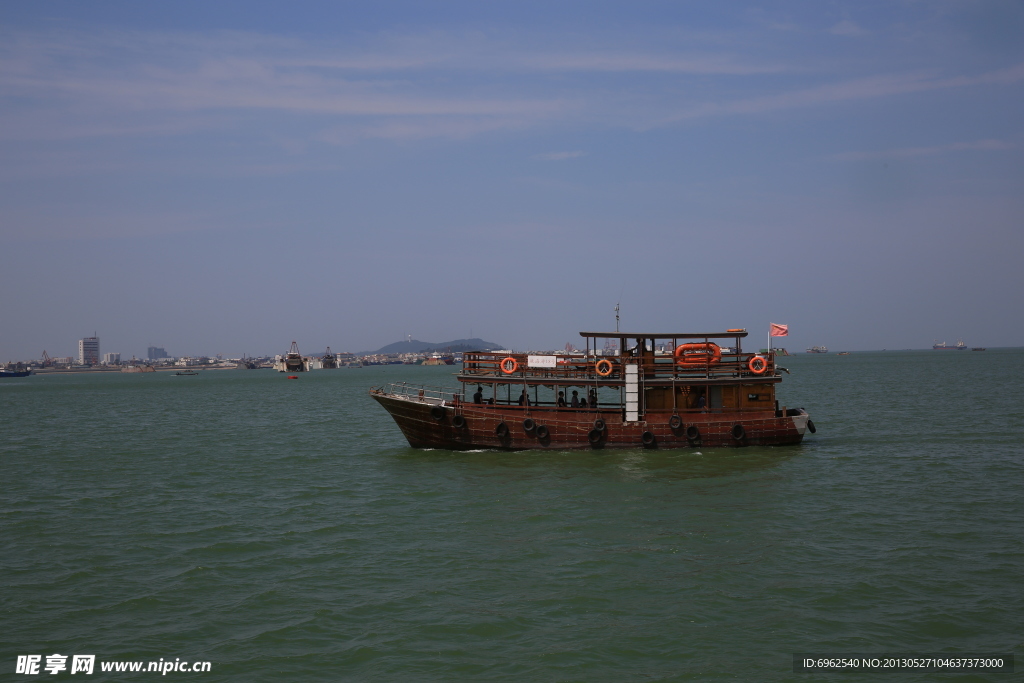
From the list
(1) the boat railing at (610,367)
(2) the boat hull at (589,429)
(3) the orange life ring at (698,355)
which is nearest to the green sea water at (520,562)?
(2) the boat hull at (589,429)

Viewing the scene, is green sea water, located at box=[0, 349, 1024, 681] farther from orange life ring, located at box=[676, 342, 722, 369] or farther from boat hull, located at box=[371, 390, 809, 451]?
orange life ring, located at box=[676, 342, 722, 369]

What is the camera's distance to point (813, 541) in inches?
699

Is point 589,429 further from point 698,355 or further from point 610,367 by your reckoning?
point 698,355

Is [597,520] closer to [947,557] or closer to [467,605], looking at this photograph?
[467,605]

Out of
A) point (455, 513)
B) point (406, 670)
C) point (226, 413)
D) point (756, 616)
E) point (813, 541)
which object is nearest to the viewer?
point (406, 670)

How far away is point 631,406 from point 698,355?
3551mm

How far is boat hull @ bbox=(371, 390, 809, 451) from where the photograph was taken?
97.5 feet

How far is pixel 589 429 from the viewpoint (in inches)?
1172

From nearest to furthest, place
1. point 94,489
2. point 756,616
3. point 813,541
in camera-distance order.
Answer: point 756,616
point 813,541
point 94,489

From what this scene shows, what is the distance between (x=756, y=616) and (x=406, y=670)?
20.2ft

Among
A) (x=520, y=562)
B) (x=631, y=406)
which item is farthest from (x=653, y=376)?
(x=520, y=562)

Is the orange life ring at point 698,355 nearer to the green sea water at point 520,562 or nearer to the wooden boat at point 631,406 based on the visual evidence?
the wooden boat at point 631,406

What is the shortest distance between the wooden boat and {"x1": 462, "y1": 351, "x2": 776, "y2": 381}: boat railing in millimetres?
41

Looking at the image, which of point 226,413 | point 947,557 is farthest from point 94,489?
point 226,413
